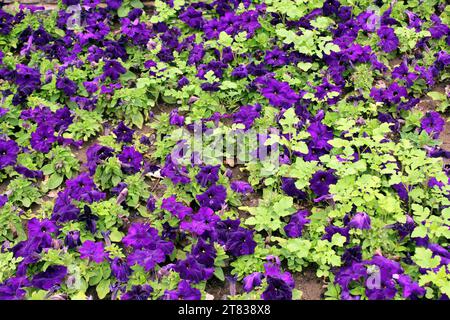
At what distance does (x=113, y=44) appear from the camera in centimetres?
646

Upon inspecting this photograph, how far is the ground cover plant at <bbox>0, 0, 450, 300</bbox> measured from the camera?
15.0 ft

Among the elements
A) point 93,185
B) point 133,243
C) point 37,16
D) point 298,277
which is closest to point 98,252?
point 133,243

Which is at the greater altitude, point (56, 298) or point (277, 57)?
point (277, 57)

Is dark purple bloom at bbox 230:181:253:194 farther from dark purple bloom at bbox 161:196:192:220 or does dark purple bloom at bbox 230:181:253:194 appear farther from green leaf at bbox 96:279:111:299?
green leaf at bbox 96:279:111:299

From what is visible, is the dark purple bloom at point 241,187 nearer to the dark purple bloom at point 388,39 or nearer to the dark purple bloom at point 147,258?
the dark purple bloom at point 147,258

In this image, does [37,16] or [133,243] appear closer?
[133,243]

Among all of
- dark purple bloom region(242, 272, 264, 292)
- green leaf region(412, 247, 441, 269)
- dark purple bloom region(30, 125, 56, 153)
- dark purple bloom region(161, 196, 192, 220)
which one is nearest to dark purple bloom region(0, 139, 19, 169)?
dark purple bloom region(30, 125, 56, 153)

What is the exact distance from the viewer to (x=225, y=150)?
5.51 m

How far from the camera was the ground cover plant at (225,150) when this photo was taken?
4.59 meters

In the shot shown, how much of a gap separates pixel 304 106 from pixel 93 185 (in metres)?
1.93

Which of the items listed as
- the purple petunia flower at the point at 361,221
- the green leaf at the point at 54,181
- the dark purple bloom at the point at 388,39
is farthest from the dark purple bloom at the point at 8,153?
the dark purple bloom at the point at 388,39

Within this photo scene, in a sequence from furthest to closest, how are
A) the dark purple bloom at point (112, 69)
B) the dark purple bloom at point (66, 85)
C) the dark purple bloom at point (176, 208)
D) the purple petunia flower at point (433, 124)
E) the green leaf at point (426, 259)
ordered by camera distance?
the dark purple bloom at point (112, 69) < the dark purple bloom at point (66, 85) < the purple petunia flower at point (433, 124) < the dark purple bloom at point (176, 208) < the green leaf at point (426, 259)

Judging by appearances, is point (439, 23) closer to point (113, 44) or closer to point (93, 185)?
point (113, 44)
